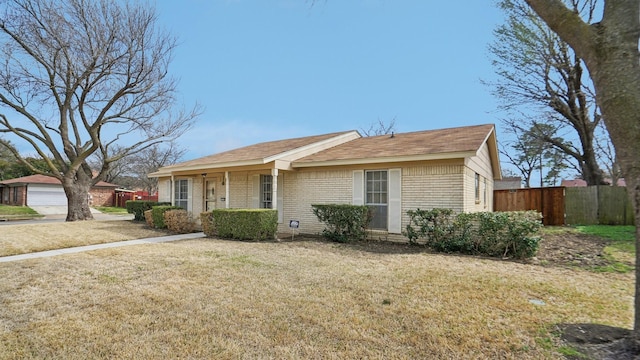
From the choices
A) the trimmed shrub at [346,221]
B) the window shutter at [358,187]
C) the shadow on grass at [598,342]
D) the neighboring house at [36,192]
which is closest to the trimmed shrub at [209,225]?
the trimmed shrub at [346,221]

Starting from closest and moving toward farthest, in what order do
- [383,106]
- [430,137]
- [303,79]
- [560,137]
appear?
[430,137] → [303,79] → [560,137] → [383,106]

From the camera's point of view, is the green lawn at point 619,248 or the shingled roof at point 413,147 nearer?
the green lawn at point 619,248

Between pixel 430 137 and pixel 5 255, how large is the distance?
1274 cm

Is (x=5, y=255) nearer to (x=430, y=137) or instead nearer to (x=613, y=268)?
(x=430, y=137)

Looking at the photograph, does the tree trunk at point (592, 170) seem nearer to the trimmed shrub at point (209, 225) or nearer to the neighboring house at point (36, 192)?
the trimmed shrub at point (209, 225)

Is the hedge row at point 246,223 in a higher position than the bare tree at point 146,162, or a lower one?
lower

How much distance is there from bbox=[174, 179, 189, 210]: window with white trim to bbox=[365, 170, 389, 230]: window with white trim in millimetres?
9763

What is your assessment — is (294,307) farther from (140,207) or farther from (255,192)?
(140,207)

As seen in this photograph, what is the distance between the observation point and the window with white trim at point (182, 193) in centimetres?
1603

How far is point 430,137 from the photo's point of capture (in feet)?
38.2

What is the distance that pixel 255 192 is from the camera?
43.5 feet

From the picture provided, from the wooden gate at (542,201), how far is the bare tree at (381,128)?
63.0ft

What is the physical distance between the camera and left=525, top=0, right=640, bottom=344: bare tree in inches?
122

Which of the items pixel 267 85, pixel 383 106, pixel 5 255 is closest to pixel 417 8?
pixel 267 85
